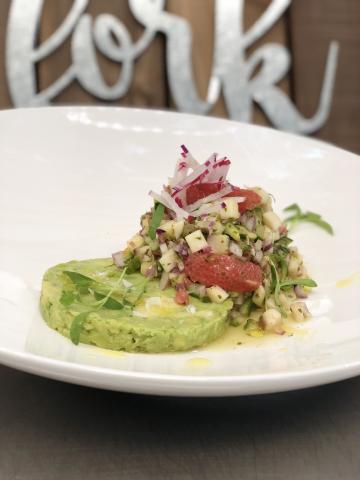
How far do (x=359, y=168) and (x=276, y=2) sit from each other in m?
1.56

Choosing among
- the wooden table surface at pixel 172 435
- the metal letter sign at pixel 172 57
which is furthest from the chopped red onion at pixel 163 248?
the metal letter sign at pixel 172 57

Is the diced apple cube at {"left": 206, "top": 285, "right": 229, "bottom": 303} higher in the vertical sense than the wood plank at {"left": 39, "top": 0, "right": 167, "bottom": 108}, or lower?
lower

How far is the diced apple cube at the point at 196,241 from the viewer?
1432mm

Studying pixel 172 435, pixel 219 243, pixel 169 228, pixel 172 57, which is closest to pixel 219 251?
pixel 219 243

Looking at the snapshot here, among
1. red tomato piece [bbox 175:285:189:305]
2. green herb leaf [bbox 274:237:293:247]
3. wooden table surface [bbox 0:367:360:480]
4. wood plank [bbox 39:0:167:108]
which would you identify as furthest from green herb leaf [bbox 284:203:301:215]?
wood plank [bbox 39:0:167:108]

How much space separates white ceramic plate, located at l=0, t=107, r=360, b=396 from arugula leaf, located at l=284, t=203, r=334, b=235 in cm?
2

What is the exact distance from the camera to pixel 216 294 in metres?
1.37

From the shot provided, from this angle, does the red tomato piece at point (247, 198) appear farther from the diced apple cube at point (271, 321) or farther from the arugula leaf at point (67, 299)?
the arugula leaf at point (67, 299)

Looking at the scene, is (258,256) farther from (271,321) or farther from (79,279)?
(79,279)

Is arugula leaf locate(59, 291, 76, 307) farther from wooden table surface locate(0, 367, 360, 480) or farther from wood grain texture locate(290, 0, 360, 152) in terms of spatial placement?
wood grain texture locate(290, 0, 360, 152)

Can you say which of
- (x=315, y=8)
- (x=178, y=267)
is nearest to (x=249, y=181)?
(x=178, y=267)

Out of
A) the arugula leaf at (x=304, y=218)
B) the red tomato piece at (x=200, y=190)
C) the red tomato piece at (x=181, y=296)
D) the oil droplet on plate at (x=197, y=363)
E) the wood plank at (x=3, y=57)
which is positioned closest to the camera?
the oil droplet on plate at (x=197, y=363)

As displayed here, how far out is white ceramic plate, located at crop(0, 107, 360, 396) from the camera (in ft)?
4.06

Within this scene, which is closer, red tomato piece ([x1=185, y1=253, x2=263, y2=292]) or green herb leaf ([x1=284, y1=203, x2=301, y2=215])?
red tomato piece ([x1=185, y1=253, x2=263, y2=292])
